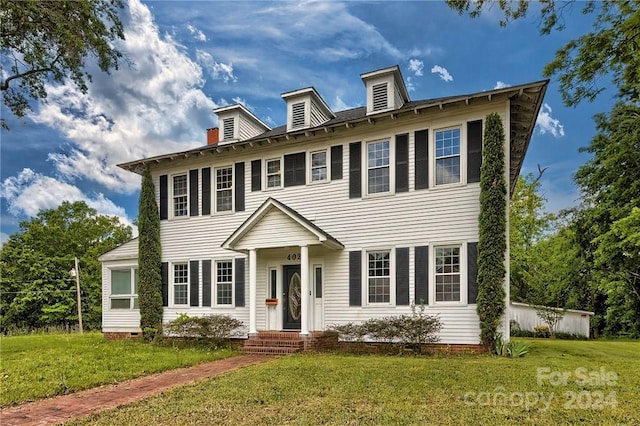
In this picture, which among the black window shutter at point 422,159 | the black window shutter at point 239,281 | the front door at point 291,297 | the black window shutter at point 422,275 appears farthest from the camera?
the black window shutter at point 239,281

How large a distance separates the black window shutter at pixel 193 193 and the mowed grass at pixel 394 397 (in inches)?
284

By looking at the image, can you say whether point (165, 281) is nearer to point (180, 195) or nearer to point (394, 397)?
point (180, 195)

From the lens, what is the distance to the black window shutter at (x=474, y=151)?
10.4 metres

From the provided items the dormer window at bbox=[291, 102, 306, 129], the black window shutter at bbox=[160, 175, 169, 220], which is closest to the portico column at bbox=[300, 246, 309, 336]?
the dormer window at bbox=[291, 102, 306, 129]

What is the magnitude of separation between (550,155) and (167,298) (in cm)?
2642

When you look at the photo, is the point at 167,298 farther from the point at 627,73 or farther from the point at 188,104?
the point at 627,73

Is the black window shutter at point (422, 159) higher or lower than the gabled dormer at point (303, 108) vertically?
lower

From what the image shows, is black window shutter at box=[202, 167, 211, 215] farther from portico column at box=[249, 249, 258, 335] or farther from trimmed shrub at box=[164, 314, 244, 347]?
trimmed shrub at box=[164, 314, 244, 347]

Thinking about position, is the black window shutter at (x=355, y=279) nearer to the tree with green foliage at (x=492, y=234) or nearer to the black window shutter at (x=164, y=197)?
the tree with green foliage at (x=492, y=234)

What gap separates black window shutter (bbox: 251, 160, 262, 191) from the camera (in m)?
13.3

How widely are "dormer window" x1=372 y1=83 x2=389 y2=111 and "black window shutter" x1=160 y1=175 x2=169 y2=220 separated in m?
7.75

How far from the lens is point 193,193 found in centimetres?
1425

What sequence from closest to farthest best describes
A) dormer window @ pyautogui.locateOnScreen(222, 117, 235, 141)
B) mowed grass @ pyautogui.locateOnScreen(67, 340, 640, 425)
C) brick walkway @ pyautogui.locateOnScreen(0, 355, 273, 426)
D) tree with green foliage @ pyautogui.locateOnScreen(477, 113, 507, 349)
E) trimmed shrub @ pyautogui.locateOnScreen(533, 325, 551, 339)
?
1. mowed grass @ pyautogui.locateOnScreen(67, 340, 640, 425)
2. brick walkway @ pyautogui.locateOnScreen(0, 355, 273, 426)
3. tree with green foliage @ pyautogui.locateOnScreen(477, 113, 507, 349)
4. dormer window @ pyautogui.locateOnScreen(222, 117, 235, 141)
5. trimmed shrub @ pyautogui.locateOnScreen(533, 325, 551, 339)

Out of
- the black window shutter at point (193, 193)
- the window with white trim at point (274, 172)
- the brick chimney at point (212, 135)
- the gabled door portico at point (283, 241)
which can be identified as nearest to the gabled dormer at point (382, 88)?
the window with white trim at point (274, 172)
